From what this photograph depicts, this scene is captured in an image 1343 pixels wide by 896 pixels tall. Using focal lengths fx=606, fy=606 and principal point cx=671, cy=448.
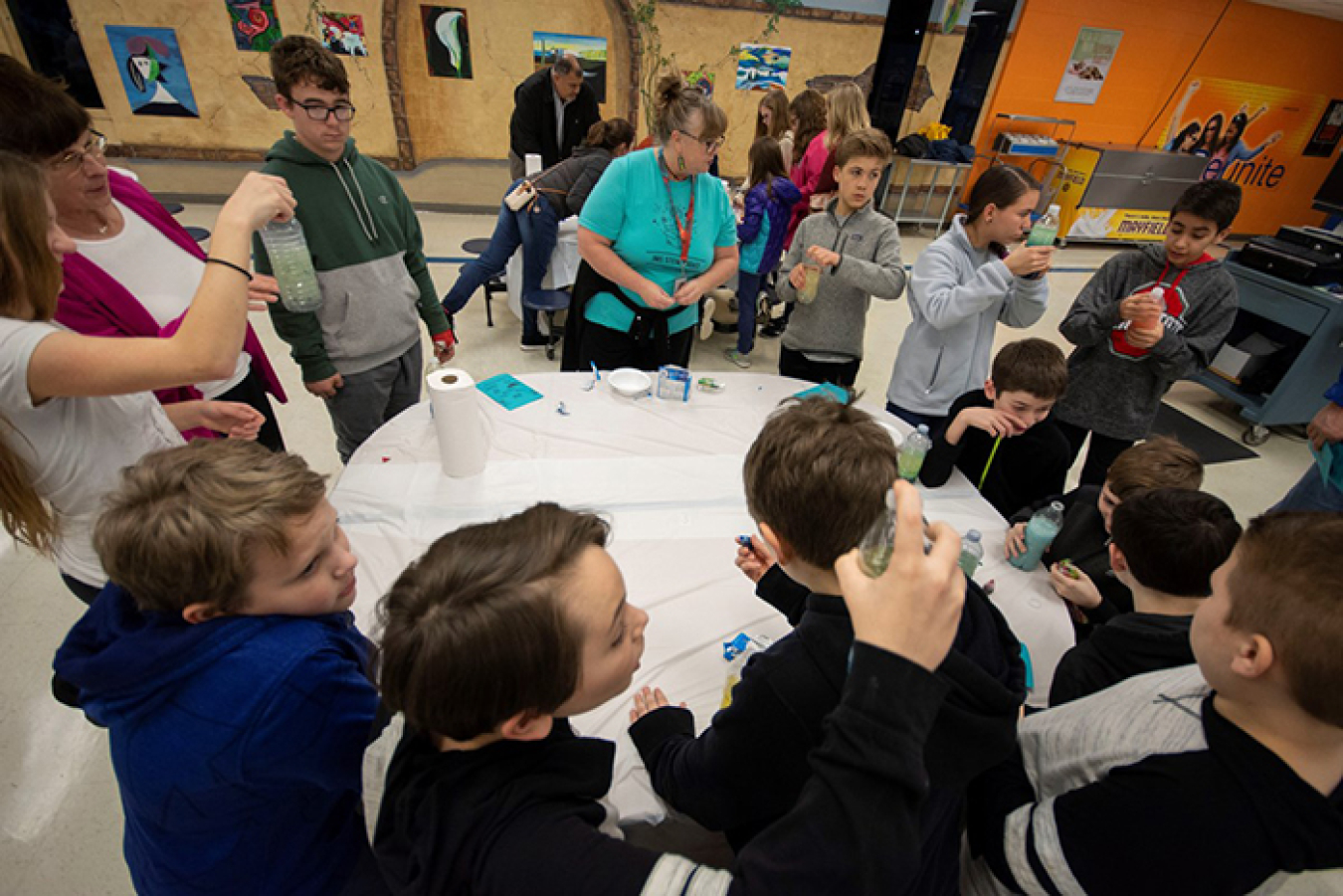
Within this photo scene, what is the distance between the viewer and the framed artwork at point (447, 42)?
605cm

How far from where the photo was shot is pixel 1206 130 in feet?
26.6

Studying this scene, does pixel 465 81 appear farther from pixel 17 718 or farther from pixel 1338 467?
pixel 1338 467

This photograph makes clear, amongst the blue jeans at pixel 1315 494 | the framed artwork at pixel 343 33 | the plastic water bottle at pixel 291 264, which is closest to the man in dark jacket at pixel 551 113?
the framed artwork at pixel 343 33

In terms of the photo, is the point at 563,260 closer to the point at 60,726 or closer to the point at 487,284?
the point at 487,284

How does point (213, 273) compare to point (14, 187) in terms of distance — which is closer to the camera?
point (14, 187)

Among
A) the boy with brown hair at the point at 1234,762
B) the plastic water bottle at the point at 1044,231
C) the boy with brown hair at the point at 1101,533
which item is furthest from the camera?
the plastic water bottle at the point at 1044,231

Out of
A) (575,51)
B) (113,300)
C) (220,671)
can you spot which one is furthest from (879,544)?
(575,51)

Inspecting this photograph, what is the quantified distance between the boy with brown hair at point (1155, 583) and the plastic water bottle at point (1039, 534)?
0.84 feet

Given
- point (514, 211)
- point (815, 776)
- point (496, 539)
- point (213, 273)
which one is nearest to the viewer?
point (815, 776)

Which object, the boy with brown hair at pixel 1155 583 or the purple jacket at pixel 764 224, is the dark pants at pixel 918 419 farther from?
the purple jacket at pixel 764 224

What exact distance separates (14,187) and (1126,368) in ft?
10.7

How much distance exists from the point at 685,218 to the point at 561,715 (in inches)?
76.5

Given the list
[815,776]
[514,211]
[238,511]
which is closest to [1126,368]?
[815,776]

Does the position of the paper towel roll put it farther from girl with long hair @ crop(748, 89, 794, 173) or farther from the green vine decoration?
the green vine decoration
